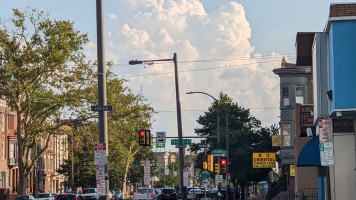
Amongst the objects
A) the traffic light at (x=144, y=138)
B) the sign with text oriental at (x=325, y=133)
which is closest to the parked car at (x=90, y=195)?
the traffic light at (x=144, y=138)

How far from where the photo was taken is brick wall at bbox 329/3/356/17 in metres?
21.0

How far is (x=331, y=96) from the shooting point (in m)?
21.3

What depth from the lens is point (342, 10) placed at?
2108cm

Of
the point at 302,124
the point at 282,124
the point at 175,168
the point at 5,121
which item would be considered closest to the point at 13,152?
the point at 5,121

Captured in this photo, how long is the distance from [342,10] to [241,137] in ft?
203

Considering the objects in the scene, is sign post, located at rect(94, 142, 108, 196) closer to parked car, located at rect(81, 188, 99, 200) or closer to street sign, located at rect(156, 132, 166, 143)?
street sign, located at rect(156, 132, 166, 143)

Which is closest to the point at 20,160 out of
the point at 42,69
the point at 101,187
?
the point at 42,69

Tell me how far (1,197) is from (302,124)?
49.2 meters

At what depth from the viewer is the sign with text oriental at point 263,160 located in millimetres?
77375

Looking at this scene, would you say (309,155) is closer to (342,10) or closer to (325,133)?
(342,10)

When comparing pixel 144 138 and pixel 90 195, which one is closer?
pixel 144 138

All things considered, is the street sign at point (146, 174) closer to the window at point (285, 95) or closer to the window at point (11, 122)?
the window at point (285, 95)

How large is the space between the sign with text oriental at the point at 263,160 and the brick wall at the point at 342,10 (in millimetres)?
56668

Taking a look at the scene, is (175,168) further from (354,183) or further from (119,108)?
(354,183)
